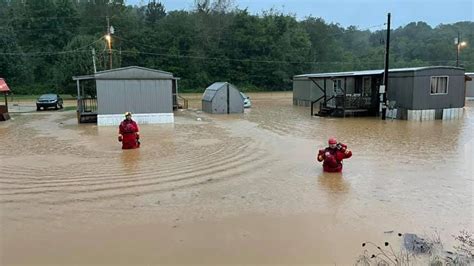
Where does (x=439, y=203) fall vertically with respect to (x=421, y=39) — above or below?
below

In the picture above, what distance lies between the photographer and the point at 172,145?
13703 millimetres

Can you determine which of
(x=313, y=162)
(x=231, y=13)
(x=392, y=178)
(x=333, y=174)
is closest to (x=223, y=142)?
(x=313, y=162)

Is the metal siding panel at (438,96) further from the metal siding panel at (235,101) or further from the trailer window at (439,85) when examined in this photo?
the metal siding panel at (235,101)

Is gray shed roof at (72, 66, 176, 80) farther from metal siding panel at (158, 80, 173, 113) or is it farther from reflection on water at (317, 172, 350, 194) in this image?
reflection on water at (317, 172, 350, 194)

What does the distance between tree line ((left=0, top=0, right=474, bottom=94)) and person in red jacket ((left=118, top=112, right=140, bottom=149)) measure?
37022 millimetres

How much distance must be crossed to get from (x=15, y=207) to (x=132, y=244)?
2967mm

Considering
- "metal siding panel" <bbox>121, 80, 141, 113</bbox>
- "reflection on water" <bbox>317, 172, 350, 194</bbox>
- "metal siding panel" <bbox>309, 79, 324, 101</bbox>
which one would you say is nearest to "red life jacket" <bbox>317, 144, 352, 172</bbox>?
"reflection on water" <bbox>317, 172, 350, 194</bbox>

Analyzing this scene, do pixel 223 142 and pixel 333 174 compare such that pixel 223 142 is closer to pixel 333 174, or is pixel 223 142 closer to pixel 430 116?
pixel 333 174

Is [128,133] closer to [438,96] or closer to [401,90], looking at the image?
[401,90]

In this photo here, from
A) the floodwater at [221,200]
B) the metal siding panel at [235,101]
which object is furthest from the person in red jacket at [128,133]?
the metal siding panel at [235,101]

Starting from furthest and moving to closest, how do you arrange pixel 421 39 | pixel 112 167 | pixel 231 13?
pixel 421 39, pixel 231 13, pixel 112 167

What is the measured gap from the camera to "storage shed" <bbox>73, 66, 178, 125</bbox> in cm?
1969

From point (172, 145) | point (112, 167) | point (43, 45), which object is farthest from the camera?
point (43, 45)

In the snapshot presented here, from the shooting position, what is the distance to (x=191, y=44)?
180 feet
